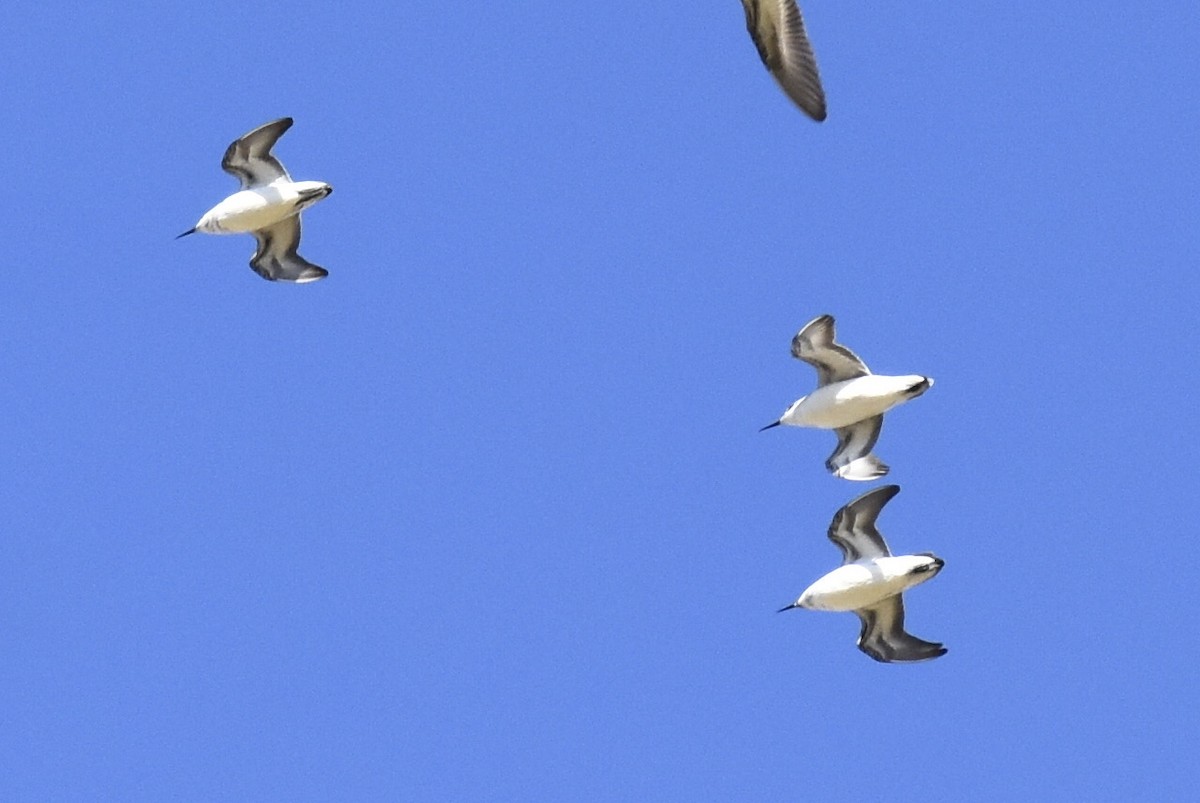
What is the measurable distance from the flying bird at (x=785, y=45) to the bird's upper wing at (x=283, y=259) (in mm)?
6199

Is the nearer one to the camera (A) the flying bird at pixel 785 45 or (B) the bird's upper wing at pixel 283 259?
(A) the flying bird at pixel 785 45

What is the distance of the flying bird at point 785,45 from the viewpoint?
33469 millimetres

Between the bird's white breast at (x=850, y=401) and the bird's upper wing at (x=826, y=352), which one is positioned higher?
the bird's upper wing at (x=826, y=352)

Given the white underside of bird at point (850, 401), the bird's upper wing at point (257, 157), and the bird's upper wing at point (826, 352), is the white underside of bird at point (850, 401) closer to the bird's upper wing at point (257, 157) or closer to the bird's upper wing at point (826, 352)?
the bird's upper wing at point (826, 352)

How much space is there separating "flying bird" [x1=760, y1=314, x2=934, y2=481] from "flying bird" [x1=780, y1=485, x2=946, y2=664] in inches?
42.9

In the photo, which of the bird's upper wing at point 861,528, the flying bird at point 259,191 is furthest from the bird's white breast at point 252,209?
the bird's upper wing at point 861,528

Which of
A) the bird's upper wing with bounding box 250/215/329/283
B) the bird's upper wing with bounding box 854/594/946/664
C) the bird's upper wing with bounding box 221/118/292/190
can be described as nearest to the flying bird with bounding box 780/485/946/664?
the bird's upper wing with bounding box 854/594/946/664

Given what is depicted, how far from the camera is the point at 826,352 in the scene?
34.8 metres

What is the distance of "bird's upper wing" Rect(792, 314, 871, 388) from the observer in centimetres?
3456

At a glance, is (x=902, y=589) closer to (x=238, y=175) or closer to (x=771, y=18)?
(x=771, y=18)

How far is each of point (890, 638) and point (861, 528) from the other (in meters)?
1.35

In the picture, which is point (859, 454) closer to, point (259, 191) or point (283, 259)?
point (283, 259)

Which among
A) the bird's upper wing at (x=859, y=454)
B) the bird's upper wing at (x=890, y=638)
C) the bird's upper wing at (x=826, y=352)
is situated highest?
the bird's upper wing at (x=826, y=352)

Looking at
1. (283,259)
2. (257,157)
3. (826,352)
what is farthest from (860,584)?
(257,157)
